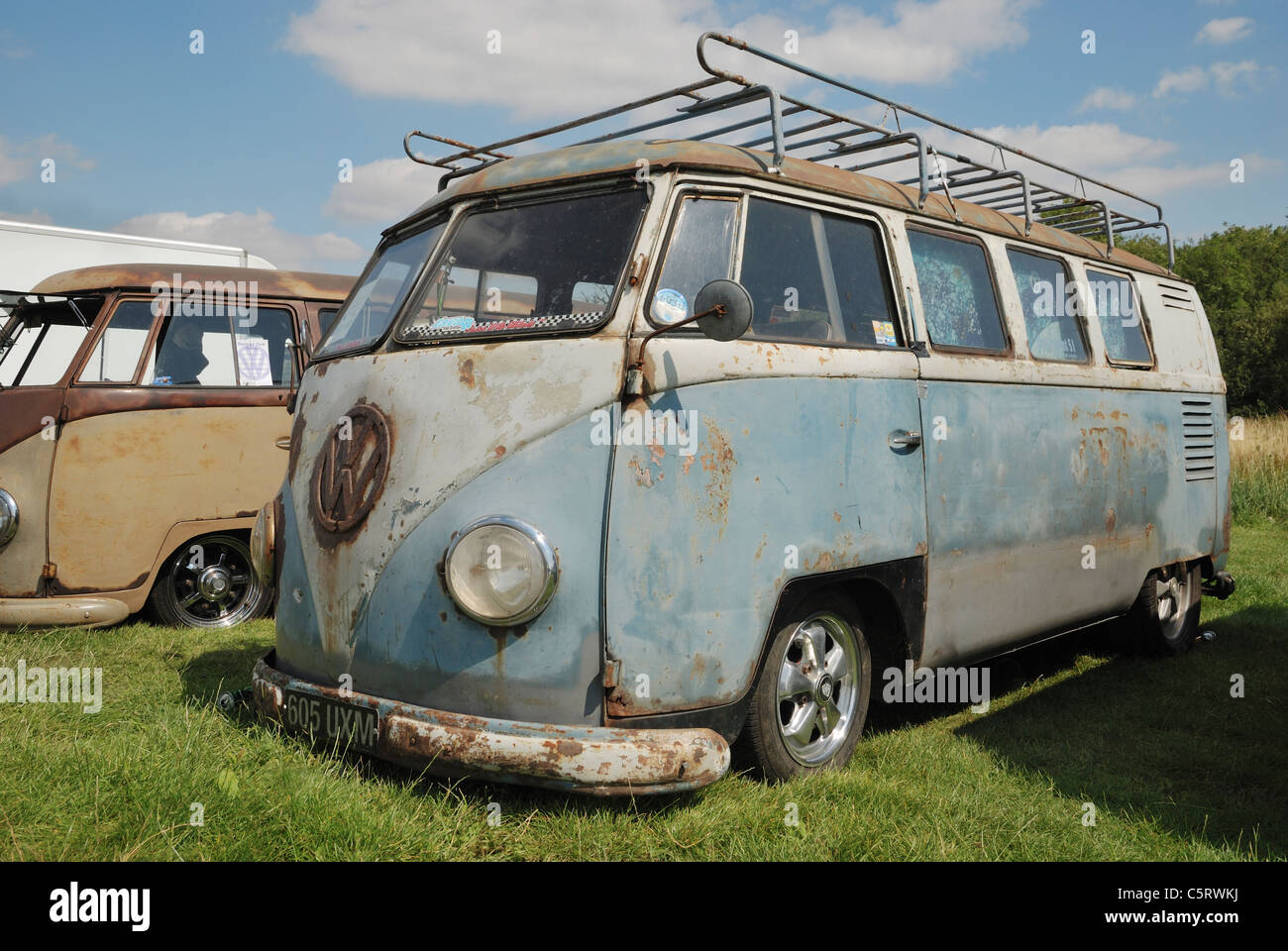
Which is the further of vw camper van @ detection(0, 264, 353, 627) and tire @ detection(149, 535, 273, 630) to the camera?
tire @ detection(149, 535, 273, 630)

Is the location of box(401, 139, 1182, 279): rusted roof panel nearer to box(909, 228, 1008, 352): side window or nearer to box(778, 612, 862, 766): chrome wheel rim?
box(909, 228, 1008, 352): side window

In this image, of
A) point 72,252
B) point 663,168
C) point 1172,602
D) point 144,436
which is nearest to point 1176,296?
point 1172,602

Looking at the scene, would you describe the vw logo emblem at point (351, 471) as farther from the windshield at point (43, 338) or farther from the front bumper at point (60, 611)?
the windshield at point (43, 338)

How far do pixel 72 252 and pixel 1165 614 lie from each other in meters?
10.2

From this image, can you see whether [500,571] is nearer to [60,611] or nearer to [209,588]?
[60,611]

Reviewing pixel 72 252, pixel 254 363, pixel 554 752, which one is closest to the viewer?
pixel 554 752

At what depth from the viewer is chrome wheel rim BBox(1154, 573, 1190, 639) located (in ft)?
20.1

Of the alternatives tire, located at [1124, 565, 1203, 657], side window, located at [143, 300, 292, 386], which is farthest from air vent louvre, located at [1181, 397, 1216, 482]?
side window, located at [143, 300, 292, 386]

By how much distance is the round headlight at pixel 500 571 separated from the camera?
307 centimetres

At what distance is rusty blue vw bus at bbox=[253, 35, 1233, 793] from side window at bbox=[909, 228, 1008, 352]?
2 centimetres

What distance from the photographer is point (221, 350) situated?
6742 mm

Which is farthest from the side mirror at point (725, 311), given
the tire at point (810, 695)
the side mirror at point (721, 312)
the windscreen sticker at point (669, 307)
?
the tire at point (810, 695)
